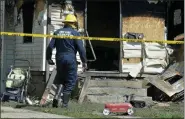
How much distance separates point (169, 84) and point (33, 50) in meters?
4.16

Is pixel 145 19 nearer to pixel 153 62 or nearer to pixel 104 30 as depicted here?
pixel 153 62

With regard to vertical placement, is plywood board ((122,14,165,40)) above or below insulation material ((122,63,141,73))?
above

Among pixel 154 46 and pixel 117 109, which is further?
pixel 154 46

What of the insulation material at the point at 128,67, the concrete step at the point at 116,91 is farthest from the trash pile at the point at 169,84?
the insulation material at the point at 128,67

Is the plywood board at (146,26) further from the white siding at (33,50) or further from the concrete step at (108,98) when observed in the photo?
the white siding at (33,50)

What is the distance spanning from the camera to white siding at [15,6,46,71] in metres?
13.9

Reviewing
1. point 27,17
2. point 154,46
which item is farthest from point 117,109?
point 27,17

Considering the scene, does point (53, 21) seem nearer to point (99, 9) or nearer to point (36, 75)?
point (36, 75)

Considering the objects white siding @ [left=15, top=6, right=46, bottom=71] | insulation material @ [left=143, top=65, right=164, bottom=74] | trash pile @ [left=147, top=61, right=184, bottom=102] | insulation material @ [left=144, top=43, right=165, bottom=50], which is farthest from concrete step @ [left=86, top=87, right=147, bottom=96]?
white siding @ [left=15, top=6, right=46, bottom=71]

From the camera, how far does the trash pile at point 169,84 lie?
13.2 m

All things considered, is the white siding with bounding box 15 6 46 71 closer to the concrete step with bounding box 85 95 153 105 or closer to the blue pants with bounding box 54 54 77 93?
the concrete step with bounding box 85 95 153 105

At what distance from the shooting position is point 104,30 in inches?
639

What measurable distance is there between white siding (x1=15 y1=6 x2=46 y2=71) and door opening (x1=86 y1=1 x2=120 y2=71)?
1624 millimetres

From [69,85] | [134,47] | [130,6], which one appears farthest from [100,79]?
[69,85]
